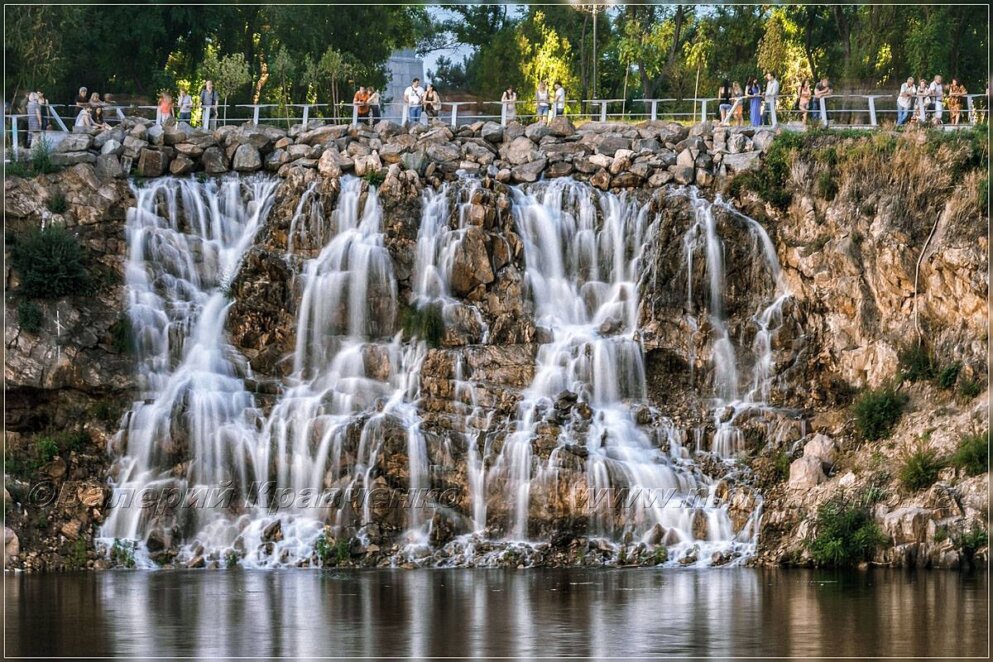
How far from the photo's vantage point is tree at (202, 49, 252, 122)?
6178cm

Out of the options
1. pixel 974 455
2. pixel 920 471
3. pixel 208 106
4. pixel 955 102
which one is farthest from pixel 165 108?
pixel 974 455

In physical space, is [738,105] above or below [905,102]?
above

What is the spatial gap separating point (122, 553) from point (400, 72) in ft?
131

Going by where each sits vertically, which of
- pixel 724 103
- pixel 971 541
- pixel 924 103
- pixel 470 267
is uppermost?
pixel 724 103

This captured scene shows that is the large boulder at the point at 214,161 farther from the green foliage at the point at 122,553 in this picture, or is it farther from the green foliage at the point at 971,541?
the green foliage at the point at 971,541

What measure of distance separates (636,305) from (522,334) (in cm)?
325

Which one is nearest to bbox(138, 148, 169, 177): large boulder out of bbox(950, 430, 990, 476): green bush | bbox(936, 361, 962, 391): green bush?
bbox(936, 361, 962, 391): green bush

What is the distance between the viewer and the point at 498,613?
29891 millimetres

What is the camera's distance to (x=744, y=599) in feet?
103

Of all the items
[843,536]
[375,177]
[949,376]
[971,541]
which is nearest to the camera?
[971,541]

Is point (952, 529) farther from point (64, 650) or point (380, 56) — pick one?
point (380, 56)

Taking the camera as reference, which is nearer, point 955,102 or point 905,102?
point 905,102

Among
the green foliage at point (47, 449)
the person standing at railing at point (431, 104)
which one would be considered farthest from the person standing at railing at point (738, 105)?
the green foliage at point (47, 449)

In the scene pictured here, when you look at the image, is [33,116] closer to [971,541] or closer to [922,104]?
[922,104]
